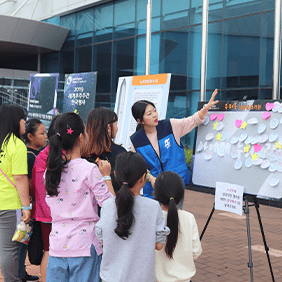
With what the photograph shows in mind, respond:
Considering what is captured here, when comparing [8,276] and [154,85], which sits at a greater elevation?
[154,85]

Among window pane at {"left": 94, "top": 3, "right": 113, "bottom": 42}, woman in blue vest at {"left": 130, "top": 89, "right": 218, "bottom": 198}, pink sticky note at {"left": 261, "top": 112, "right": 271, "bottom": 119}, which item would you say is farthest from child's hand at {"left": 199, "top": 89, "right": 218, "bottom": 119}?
window pane at {"left": 94, "top": 3, "right": 113, "bottom": 42}

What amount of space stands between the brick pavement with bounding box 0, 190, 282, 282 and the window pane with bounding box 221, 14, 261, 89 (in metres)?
5.00

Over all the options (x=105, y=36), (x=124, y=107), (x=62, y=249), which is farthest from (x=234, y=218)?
(x=105, y=36)

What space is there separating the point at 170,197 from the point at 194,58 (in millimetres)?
11461

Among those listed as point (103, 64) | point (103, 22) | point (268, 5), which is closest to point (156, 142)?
point (268, 5)

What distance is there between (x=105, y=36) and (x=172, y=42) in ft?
14.1

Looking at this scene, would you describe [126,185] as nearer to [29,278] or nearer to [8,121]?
[8,121]

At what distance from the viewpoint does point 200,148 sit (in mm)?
3902

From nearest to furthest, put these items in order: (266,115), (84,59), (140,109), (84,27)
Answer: (266,115) < (140,109) < (84,27) < (84,59)

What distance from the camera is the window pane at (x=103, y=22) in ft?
54.5

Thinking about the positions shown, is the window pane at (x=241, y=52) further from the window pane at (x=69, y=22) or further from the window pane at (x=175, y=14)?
the window pane at (x=69, y=22)

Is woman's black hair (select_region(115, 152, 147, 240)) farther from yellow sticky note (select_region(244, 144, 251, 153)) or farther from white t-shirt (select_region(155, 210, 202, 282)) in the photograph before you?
yellow sticky note (select_region(244, 144, 251, 153))

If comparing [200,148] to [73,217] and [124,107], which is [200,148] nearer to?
[124,107]

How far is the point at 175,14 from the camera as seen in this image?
13.6 metres
